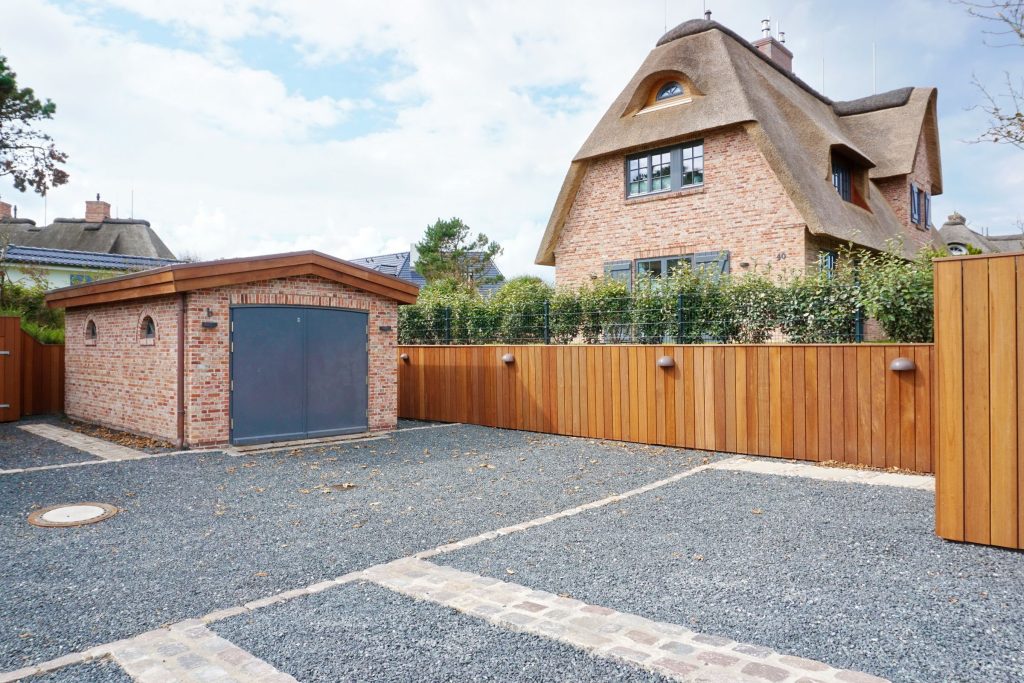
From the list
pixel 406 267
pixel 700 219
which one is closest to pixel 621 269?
pixel 700 219

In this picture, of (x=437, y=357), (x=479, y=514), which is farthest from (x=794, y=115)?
(x=479, y=514)

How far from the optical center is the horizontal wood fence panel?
295 inches

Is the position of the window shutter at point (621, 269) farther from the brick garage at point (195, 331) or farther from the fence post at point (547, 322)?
the brick garage at point (195, 331)

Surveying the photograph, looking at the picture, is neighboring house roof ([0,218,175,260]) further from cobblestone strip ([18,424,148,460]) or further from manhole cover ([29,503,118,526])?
manhole cover ([29,503,118,526])

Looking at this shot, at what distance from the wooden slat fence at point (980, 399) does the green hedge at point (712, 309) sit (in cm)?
288

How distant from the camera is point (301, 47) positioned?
29.7ft

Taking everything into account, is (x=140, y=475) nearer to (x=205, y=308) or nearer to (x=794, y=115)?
(x=205, y=308)

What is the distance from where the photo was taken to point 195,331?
29.3 ft

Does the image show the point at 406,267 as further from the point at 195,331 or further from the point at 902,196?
the point at 195,331

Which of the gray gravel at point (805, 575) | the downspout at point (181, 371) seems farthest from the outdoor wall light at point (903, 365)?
the downspout at point (181, 371)

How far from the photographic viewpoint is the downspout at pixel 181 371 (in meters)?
8.97

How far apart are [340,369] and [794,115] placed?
12.4 metres

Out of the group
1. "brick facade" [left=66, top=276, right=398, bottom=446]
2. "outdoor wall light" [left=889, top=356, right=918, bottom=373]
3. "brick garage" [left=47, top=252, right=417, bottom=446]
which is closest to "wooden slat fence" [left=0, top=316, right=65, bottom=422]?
"brick facade" [left=66, top=276, right=398, bottom=446]

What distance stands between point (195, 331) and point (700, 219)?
10.7m
